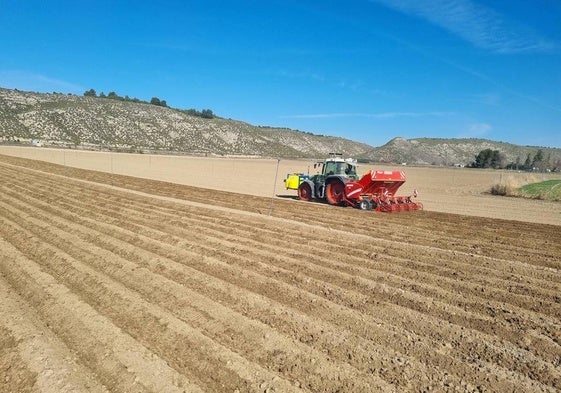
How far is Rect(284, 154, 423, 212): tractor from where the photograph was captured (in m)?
13.7

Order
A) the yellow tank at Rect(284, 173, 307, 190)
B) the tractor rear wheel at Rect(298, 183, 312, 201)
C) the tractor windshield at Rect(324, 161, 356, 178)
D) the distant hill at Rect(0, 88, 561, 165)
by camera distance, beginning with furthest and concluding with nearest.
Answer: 1. the distant hill at Rect(0, 88, 561, 165)
2. the yellow tank at Rect(284, 173, 307, 190)
3. the tractor rear wheel at Rect(298, 183, 312, 201)
4. the tractor windshield at Rect(324, 161, 356, 178)

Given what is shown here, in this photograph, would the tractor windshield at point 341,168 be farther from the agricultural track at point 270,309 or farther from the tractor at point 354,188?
the agricultural track at point 270,309

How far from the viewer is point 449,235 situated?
10.1m

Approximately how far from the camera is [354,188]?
14.1 metres

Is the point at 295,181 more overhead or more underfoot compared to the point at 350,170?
more underfoot

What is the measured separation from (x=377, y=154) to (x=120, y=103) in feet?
296

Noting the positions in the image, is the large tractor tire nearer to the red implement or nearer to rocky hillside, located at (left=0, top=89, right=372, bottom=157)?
the red implement

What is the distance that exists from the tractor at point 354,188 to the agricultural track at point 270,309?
3925mm

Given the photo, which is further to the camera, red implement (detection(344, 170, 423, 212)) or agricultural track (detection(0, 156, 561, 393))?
red implement (detection(344, 170, 423, 212))

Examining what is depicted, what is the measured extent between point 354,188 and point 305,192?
272cm

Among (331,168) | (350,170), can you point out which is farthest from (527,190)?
(331,168)

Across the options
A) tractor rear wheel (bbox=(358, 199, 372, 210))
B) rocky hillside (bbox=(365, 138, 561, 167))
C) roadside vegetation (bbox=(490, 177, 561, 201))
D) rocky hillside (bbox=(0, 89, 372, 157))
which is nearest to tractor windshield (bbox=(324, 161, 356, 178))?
tractor rear wheel (bbox=(358, 199, 372, 210))

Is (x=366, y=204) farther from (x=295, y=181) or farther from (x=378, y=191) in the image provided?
(x=295, y=181)

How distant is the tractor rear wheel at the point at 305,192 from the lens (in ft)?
53.0
